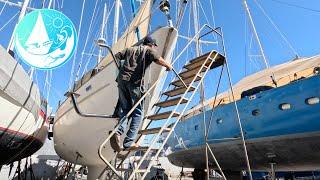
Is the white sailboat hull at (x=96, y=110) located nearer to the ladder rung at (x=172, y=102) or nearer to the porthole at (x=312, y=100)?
the ladder rung at (x=172, y=102)

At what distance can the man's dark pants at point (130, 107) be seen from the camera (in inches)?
174

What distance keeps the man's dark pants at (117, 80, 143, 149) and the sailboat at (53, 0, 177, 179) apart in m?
2.64

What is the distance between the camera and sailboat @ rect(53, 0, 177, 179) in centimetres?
753

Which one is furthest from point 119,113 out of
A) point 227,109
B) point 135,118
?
point 227,109

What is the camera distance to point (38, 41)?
8.60 m

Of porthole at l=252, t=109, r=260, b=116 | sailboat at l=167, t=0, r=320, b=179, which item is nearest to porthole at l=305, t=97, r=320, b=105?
sailboat at l=167, t=0, r=320, b=179

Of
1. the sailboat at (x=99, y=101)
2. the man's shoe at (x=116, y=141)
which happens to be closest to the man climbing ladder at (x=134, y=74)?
the man's shoe at (x=116, y=141)

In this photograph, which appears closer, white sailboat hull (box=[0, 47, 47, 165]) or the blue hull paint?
the blue hull paint

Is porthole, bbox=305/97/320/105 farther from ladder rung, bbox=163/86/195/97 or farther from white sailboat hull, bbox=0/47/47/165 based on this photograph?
white sailboat hull, bbox=0/47/47/165

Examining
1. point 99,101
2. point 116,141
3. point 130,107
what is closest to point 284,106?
point 99,101

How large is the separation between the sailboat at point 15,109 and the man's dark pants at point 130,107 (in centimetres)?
479

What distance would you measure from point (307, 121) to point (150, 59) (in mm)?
5320

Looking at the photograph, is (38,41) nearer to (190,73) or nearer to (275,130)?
(190,73)

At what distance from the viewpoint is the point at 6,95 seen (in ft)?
27.3
